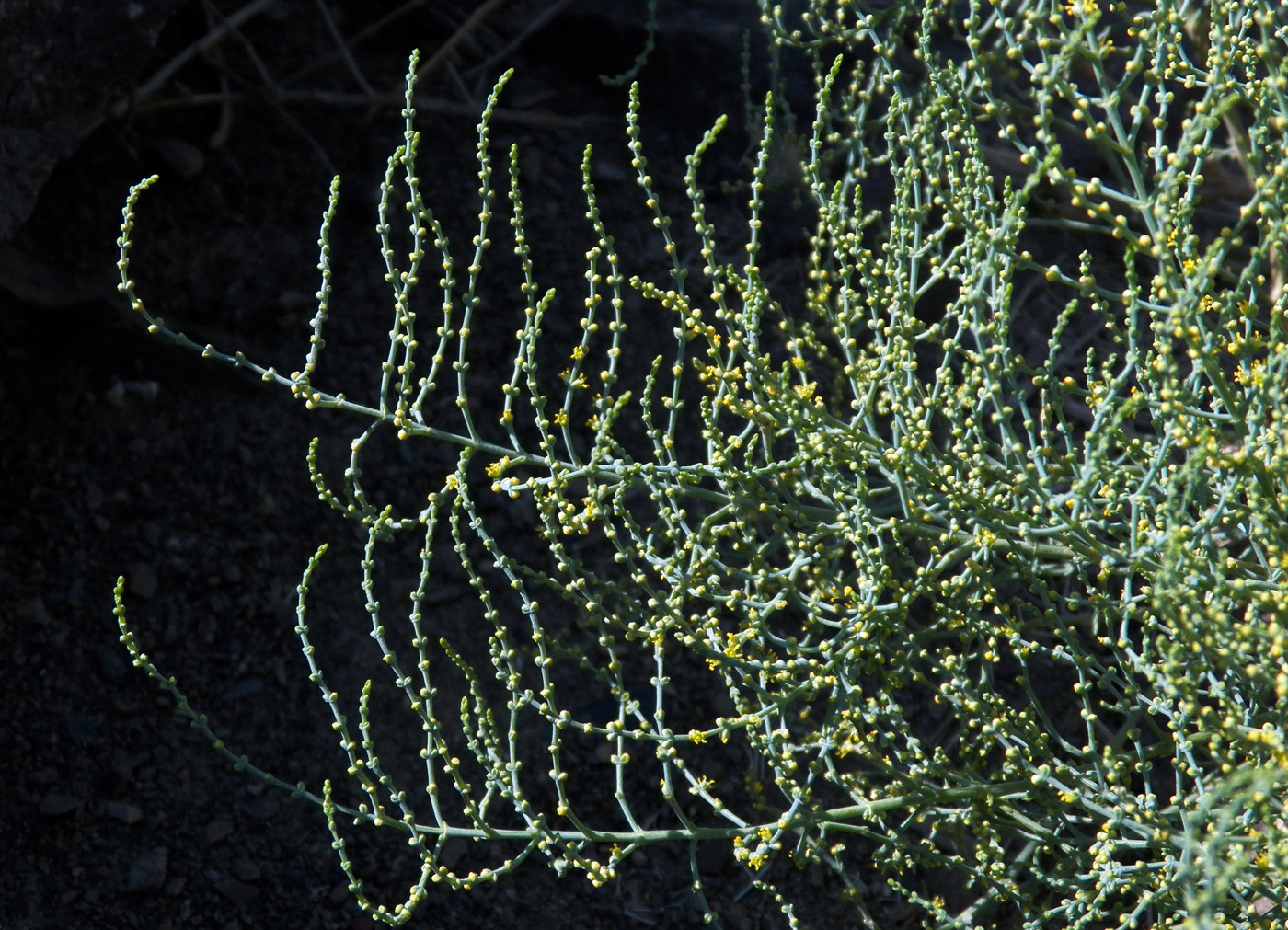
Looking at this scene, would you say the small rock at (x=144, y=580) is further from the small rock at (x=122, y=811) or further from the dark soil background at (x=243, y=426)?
the small rock at (x=122, y=811)

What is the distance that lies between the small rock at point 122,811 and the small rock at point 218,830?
0.12m

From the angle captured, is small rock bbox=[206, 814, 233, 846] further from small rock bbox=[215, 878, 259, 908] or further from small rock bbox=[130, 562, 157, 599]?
small rock bbox=[130, 562, 157, 599]

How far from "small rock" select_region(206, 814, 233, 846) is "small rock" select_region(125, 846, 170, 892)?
2.8 inches

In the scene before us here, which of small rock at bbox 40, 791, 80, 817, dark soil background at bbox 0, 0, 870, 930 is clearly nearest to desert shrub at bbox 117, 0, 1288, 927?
dark soil background at bbox 0, 0, 870, 930

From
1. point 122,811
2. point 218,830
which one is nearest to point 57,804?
point 122,811

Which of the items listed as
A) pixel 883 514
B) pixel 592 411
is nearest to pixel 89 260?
pixel 592 411

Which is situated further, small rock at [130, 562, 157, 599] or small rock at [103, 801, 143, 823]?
small rock at [130, 562, 157, 599]

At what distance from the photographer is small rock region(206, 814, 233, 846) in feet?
7.23

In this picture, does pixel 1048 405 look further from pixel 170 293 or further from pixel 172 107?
pixel 172 107

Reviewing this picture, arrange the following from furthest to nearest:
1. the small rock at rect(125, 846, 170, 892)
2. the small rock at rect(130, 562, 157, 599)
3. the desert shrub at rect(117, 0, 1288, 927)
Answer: the small rock at rect(130, 562, 157, 599)
the small rock at rect(125, 846, 170, 892)
the desert shrub at rect(117, 0, 1288, 927)

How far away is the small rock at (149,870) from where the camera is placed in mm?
2121

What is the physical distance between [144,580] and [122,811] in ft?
1.54

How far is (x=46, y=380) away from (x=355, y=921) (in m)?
1.30

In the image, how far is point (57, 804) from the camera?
85.7 inches
